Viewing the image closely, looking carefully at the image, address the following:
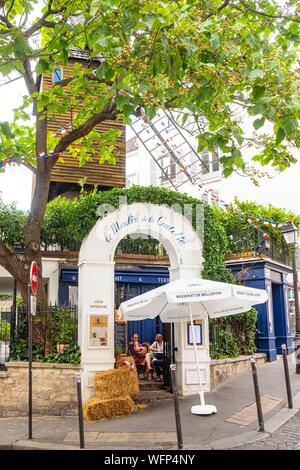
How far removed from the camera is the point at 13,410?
10.4 metres

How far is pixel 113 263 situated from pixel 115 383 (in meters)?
2.69

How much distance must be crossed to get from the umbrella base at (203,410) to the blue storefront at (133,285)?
284 inches

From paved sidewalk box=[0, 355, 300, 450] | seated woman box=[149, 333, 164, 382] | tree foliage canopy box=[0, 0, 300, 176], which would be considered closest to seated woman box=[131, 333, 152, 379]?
seated woman box=[149, 333, 164, 382]

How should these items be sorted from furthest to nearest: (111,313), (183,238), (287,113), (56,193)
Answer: (56,193) → (183,238) → (111,313) → (287,113)

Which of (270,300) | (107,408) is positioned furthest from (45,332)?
(270,300)

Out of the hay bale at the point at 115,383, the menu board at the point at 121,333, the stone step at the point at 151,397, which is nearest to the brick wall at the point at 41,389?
the hay bale at the point at 115,383

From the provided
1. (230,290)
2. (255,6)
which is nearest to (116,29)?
(255,6)

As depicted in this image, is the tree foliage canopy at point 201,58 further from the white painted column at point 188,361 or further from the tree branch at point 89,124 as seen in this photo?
the white painted column at point 188,361

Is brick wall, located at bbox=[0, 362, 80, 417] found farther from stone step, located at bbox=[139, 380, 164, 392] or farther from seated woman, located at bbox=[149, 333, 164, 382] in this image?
seated woman, located at bbox=[149, 333, 164, 382]

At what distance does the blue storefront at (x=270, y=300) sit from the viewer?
15.9m

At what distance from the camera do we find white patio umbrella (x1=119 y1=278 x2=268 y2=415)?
9.27 meters

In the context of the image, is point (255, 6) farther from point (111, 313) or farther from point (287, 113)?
point (111, 313)

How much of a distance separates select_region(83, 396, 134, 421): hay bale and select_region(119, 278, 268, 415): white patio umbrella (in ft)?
4.55
